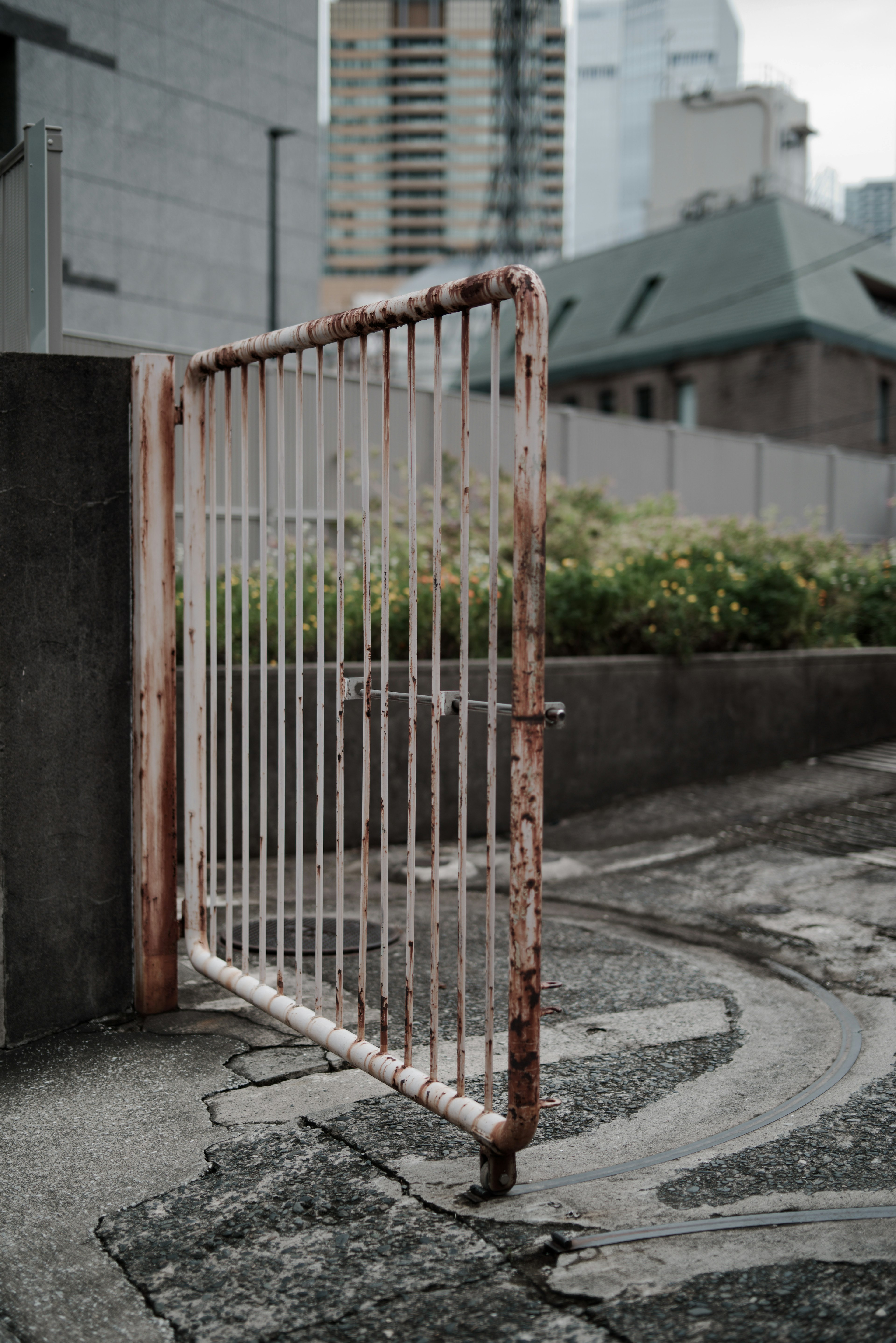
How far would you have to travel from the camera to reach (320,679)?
3627 mm

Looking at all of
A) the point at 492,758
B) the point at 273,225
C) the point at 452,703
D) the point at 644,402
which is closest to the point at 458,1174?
the point at 492,758

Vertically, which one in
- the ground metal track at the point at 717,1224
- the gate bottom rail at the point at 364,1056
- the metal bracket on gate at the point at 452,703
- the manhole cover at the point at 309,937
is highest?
the metal bracket on gate at the point at 452,703

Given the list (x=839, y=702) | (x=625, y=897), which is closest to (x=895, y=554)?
(x=839, y=702)

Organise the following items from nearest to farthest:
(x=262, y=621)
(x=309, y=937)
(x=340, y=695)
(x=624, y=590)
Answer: (x=340, y=695)
(x=262, y=621)
(x=309, y=937)
(x=624, y=590)

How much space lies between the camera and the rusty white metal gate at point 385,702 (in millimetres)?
2777

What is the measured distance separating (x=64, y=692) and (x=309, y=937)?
1.71 m

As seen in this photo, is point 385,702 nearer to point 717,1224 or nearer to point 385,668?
point 385,668

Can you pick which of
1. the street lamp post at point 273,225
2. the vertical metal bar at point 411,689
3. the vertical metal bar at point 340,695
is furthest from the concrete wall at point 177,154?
the vertical metal bar at point 411,689

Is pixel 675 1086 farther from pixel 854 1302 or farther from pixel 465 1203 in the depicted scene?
pixel 854 1302

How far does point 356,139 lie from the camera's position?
17688 centimetres

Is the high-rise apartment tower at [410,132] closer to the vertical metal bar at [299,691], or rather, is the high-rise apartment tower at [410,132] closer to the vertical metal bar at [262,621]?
the vertical metal bar at [262,621]

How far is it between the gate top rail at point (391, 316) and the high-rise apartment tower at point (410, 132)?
175 meters

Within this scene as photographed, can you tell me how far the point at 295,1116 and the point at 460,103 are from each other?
19631cm

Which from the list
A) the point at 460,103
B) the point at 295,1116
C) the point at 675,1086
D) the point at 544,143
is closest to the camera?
the point at 295,1116
